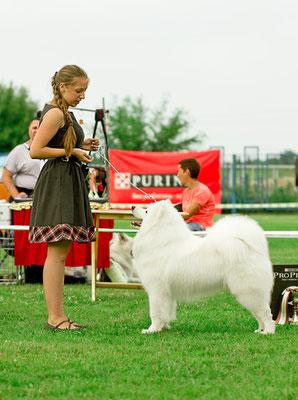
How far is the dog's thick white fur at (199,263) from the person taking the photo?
4.03m

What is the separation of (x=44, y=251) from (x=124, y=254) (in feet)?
3.79

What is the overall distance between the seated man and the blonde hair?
6.63 feet

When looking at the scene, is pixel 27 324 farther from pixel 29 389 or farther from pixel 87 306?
pixel 29 389

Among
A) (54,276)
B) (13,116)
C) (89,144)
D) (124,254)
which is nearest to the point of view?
(54,276)

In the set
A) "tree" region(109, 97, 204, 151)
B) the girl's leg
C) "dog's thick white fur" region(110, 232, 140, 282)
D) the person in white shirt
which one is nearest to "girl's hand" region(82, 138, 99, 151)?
the girl's leg

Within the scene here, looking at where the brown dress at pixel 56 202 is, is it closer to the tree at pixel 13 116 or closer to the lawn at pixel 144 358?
the lawn at pixel 144 358

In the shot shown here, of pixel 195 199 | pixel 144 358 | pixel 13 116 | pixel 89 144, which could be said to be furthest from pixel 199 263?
pixel 13 116

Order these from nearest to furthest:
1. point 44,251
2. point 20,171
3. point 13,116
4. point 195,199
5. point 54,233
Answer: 1. point 54,233
2. point 195,199
3. point 44,251
4. point 20,171
5. point 13,116

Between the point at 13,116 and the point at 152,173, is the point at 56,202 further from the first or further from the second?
the point at 13,116

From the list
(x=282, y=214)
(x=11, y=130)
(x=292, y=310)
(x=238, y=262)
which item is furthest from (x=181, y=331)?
(x=11, y=130)

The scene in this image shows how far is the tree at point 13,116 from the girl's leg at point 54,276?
3919 cm

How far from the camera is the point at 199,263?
4125 mm

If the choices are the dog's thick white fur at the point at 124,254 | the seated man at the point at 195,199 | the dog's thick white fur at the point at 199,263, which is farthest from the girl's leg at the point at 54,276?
the dog's thick white fur at the point at 124,254

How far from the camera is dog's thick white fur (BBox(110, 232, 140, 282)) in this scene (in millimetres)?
7457
